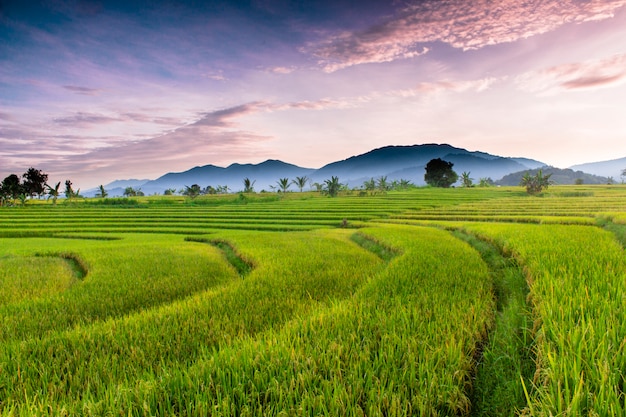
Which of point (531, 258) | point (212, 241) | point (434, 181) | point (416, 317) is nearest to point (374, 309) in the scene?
point (416, 317)

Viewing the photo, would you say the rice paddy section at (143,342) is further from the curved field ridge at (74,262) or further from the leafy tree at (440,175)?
the leafy tree at (440,175)

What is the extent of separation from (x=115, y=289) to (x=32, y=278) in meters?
3.46

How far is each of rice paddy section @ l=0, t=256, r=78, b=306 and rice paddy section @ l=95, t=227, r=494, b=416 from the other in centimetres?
628

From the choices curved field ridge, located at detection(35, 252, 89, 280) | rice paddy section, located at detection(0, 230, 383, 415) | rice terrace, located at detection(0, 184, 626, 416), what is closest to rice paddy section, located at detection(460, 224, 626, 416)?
rice terrace, located at detection(0, 184, 626, 416)

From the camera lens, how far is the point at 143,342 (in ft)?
14.3

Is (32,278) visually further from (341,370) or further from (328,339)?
(341,370)

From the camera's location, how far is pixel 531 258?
24.2ft

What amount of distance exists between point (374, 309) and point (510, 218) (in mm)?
19809

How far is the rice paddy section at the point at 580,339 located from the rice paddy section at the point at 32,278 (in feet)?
30.0

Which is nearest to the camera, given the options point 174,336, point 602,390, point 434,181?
point 602,390

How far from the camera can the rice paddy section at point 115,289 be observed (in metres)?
5.54

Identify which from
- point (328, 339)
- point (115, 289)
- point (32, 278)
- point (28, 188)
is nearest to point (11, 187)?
point (28, 188)

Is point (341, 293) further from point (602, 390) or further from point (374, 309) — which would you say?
point (602, 390)

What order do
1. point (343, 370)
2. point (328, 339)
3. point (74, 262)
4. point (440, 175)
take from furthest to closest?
point (440, 175) → point (74, 262) → point (328, 339) → point (343, 370)
